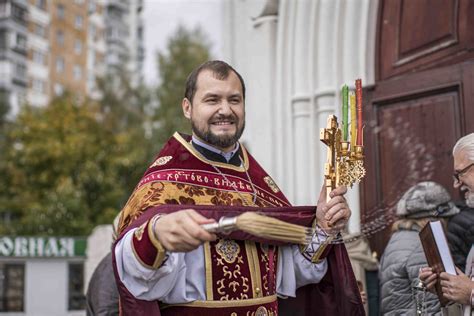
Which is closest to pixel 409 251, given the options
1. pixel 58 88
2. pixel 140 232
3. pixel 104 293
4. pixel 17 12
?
pixel 140 232

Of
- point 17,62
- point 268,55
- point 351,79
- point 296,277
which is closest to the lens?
point 296,277

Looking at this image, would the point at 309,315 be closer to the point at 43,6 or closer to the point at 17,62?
the point at 17,62

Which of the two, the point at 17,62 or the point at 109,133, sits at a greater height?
the point at 17,62

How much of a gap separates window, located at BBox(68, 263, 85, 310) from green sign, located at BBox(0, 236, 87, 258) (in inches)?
17.7

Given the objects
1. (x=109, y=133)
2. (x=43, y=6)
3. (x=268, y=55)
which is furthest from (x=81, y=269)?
(x=43, y=6)

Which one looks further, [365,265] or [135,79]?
[135,79]

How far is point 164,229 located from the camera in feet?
7.51

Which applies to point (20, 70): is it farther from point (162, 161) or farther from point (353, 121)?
point (353, 121)

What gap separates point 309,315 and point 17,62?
132 ft

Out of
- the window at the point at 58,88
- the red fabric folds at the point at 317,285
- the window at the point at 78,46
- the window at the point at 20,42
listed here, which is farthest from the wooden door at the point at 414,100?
the window at the point at 78,46

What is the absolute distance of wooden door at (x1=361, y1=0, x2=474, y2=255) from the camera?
15.6 feet

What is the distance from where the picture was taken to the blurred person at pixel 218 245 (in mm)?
2650

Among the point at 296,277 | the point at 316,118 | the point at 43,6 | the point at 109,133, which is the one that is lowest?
the point at 296,277

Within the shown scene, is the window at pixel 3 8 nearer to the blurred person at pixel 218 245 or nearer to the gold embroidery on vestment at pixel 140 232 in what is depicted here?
the blurred person at pixel 218 245
